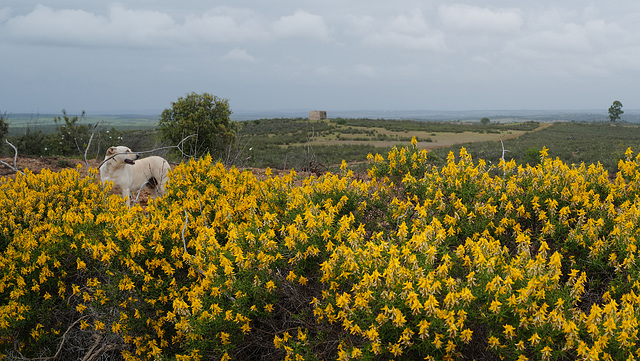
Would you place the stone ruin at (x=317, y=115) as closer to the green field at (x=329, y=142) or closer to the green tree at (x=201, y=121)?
the green field at (x=329, y=142)

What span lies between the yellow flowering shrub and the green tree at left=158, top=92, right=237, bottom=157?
1439 centimetres

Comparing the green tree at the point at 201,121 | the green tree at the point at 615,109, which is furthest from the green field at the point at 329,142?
the green tree at the point at 615,109

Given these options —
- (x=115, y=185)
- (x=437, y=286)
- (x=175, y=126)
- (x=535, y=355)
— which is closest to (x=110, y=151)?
(x=115, y=185)

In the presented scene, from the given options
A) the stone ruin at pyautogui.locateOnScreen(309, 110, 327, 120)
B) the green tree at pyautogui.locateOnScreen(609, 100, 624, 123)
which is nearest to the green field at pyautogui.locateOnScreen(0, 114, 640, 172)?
the stone ruin at pyautogui.locateOnScreen(309, 110, 327, 120)

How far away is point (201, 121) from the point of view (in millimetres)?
20000

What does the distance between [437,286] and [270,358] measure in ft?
5.14

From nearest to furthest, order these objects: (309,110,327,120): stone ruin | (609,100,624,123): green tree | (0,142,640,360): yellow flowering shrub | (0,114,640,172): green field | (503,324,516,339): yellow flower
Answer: (503,324,516,339): yellow flower
(0,142,640,360): yellow flowering shrub
(0,114,640,172): green field
(309,110,327,120): stone ruin
(609,100,624,123): green tree

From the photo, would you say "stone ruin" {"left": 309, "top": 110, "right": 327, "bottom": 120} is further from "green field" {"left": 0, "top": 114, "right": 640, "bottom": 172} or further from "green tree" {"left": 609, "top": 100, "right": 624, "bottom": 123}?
"green tree" {"left": 609, "top": 100, "right": 624, "bottom": 123}

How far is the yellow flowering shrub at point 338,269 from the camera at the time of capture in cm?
253

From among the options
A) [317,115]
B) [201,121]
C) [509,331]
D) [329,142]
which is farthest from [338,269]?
[317,115]

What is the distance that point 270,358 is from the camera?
134 inches

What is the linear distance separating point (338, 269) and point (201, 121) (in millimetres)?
18126

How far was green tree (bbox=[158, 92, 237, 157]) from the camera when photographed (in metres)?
19.9

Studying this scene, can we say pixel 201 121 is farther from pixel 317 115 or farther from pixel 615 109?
pixel 615 109
